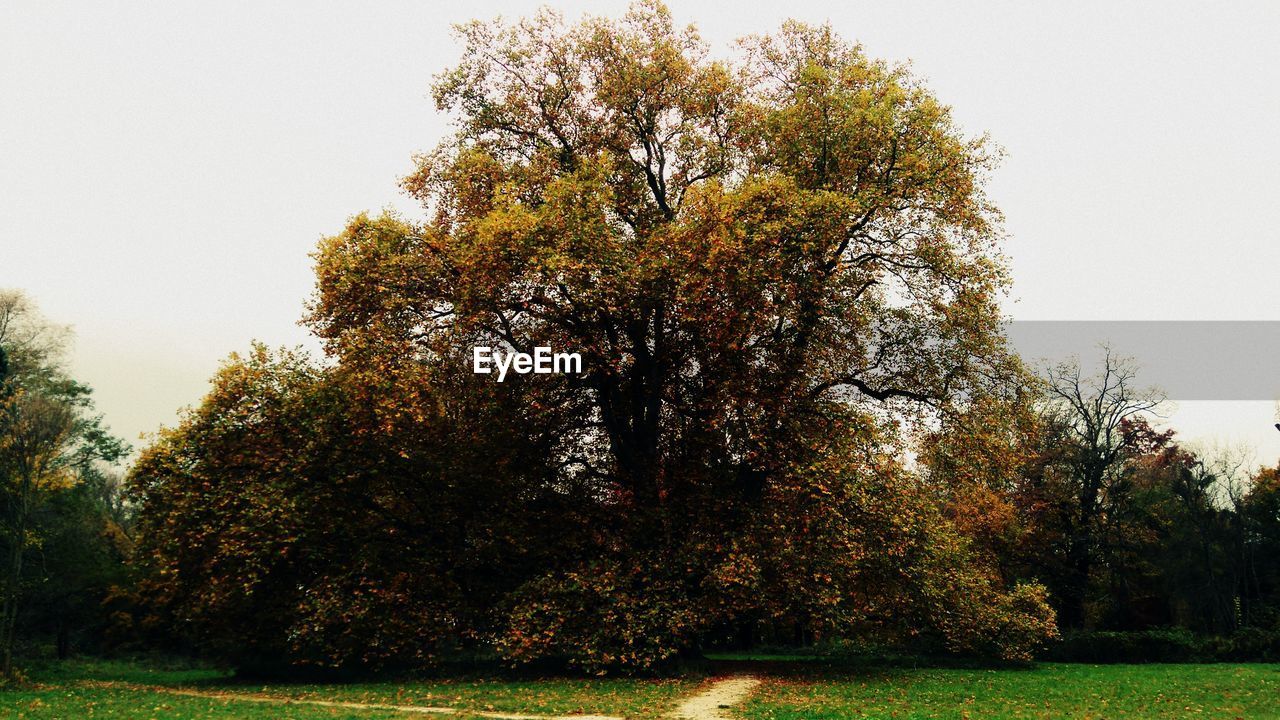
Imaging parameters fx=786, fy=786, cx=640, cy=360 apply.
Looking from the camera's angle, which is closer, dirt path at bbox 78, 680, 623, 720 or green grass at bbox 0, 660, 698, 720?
dirt path at bbox 78, 680, 623, 720

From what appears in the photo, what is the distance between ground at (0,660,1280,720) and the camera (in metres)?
14.5

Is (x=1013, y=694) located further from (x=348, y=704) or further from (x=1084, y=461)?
(x=1084, y=461)

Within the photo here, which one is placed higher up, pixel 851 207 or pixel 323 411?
pixel 851 207

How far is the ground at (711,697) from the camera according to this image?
1449 centimetres

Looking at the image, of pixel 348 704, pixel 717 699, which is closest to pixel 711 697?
pixel 717 699

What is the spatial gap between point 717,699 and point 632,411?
9421 mm

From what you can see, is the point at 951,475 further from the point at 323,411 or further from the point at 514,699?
the point at 323,411

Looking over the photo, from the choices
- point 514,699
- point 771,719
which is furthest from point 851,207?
point 514,699

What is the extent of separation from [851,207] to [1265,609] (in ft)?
100

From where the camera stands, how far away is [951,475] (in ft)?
78.9

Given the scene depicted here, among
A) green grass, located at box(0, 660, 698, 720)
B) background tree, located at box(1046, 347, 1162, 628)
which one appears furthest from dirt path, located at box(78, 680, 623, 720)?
background tree, located at box(1046, 347, 1162, 628)
